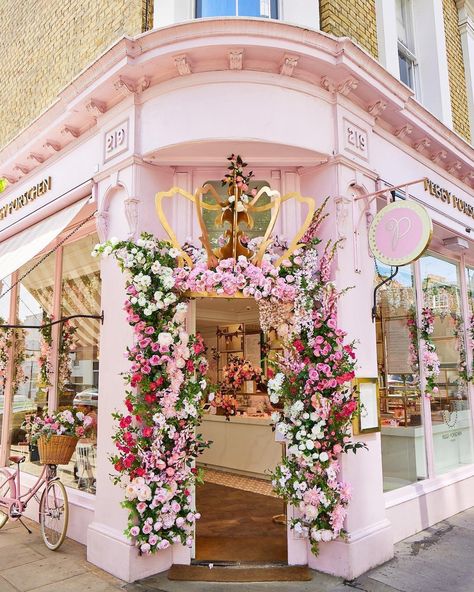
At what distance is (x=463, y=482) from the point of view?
738 cm

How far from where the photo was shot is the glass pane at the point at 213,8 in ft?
20.0

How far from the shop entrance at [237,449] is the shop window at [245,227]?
4.57 feet

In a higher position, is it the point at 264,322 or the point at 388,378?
the point at 264,322

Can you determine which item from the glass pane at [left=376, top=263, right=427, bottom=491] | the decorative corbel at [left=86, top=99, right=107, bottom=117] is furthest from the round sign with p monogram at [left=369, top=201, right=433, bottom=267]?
the decorative corbel at [left=86, top=99, right=107, bottom=117]

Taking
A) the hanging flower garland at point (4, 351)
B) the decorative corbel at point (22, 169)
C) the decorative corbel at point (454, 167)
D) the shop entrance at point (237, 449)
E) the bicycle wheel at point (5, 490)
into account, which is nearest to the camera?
the shop entrance at point (237, 449)

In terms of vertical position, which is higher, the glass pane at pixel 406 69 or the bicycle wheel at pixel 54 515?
the glass pane at pixel 406 69

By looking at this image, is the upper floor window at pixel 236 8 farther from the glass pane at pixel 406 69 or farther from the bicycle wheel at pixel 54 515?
the bicycle wheel at pixel 54 515

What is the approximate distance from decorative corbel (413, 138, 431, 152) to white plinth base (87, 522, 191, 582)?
5.92m

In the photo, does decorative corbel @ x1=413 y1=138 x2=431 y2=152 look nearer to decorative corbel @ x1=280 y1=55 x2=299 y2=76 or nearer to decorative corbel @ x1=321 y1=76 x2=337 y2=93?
decorative corbel @ x1=321 y1=76 x2=337 y2=93

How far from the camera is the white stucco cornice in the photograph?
4.93m

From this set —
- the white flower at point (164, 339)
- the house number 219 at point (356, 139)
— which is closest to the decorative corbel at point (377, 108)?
the house number 219 at point (356, 139)

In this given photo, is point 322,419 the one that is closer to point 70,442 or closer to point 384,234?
point 384,234

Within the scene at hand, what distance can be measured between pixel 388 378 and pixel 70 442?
13.2ft

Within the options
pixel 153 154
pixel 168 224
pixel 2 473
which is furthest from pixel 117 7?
pixel 2 473
